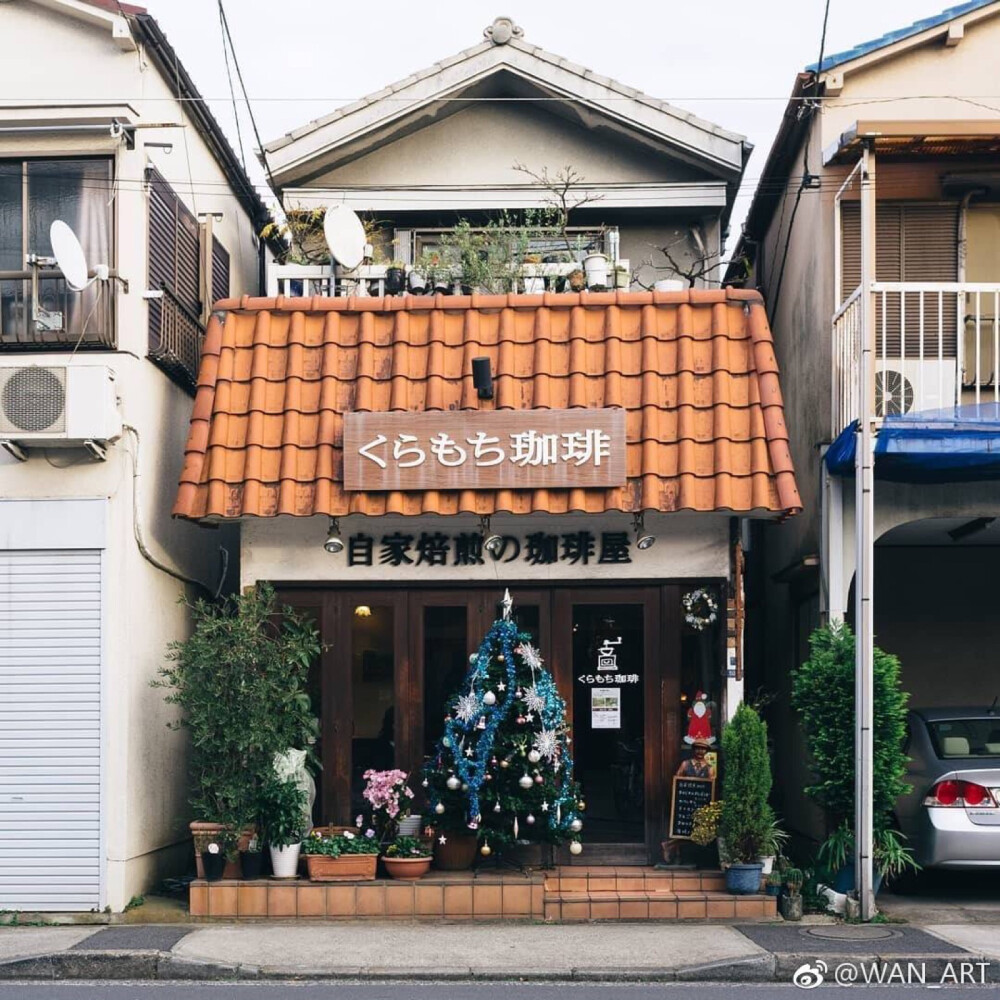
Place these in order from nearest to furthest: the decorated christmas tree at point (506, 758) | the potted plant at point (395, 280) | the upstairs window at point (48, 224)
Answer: the decorated christmas tree at point (506, 758) < the upstairs window at point (48, 224) < the potted plant at point (395, 280)

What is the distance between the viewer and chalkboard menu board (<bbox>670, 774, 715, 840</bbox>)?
40.1 ft

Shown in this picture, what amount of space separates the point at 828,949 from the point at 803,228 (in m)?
7.34

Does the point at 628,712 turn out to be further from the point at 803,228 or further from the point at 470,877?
the point at 803,228

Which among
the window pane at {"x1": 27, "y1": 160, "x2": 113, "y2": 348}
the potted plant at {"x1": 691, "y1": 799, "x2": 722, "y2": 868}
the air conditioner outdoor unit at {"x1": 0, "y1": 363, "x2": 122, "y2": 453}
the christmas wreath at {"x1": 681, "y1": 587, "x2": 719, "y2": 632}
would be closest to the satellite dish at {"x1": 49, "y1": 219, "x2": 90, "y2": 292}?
the window pane at {"x1": 27, "y1": 160, "x2": 113, "y2": 348}

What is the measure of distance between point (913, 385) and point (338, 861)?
673 centimetres

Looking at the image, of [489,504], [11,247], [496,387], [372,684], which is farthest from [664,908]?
[11,247]

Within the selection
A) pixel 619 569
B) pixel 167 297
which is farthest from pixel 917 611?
pixel 167 297

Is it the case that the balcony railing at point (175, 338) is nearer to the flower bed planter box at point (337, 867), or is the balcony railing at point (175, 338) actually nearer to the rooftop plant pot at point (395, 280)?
the rooftop plant pot at point (395, 280)

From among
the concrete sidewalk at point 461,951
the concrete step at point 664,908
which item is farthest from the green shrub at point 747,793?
the concrete sidewalk at point 461,951

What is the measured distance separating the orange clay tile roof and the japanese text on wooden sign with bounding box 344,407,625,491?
0.15 meters

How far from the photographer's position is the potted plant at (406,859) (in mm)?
11742

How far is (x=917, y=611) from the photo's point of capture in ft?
53.2

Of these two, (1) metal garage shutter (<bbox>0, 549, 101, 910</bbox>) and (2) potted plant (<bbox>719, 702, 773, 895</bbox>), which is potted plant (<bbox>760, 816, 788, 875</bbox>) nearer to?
(2) potted plant (<bbox>719, 702, 773, 895</bbox>)

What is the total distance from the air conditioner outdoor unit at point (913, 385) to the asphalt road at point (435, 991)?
5.51 metres
